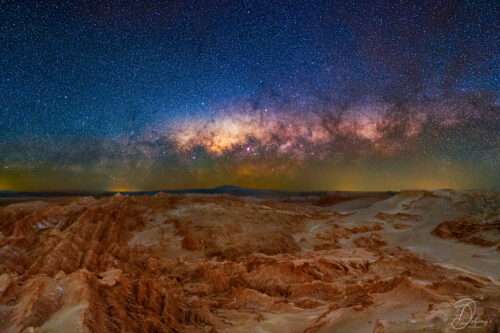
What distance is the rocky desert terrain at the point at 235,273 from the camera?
4.46 m

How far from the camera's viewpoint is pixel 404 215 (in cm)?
2275

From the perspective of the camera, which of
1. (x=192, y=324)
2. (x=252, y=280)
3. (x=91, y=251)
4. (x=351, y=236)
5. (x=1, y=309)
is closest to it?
(x=1, y=309)

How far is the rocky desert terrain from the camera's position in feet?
14.6

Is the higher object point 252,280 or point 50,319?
point 50,319

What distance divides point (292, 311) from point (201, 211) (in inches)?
543

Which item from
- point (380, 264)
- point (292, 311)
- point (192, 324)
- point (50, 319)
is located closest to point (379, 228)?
point (380, 264)

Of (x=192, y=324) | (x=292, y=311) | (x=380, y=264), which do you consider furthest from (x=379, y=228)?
(x=192, y=324)

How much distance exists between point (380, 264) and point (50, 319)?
349 inches

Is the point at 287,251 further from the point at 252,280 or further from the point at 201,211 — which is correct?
the point at 201,211

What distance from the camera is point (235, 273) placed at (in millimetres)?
8969

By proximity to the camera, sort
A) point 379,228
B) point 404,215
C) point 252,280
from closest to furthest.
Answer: point 252,280 → point 379,228 → point 404,215

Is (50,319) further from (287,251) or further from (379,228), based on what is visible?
(379,228)

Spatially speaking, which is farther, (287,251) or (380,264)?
(287,251)

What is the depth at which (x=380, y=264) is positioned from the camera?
937cm
